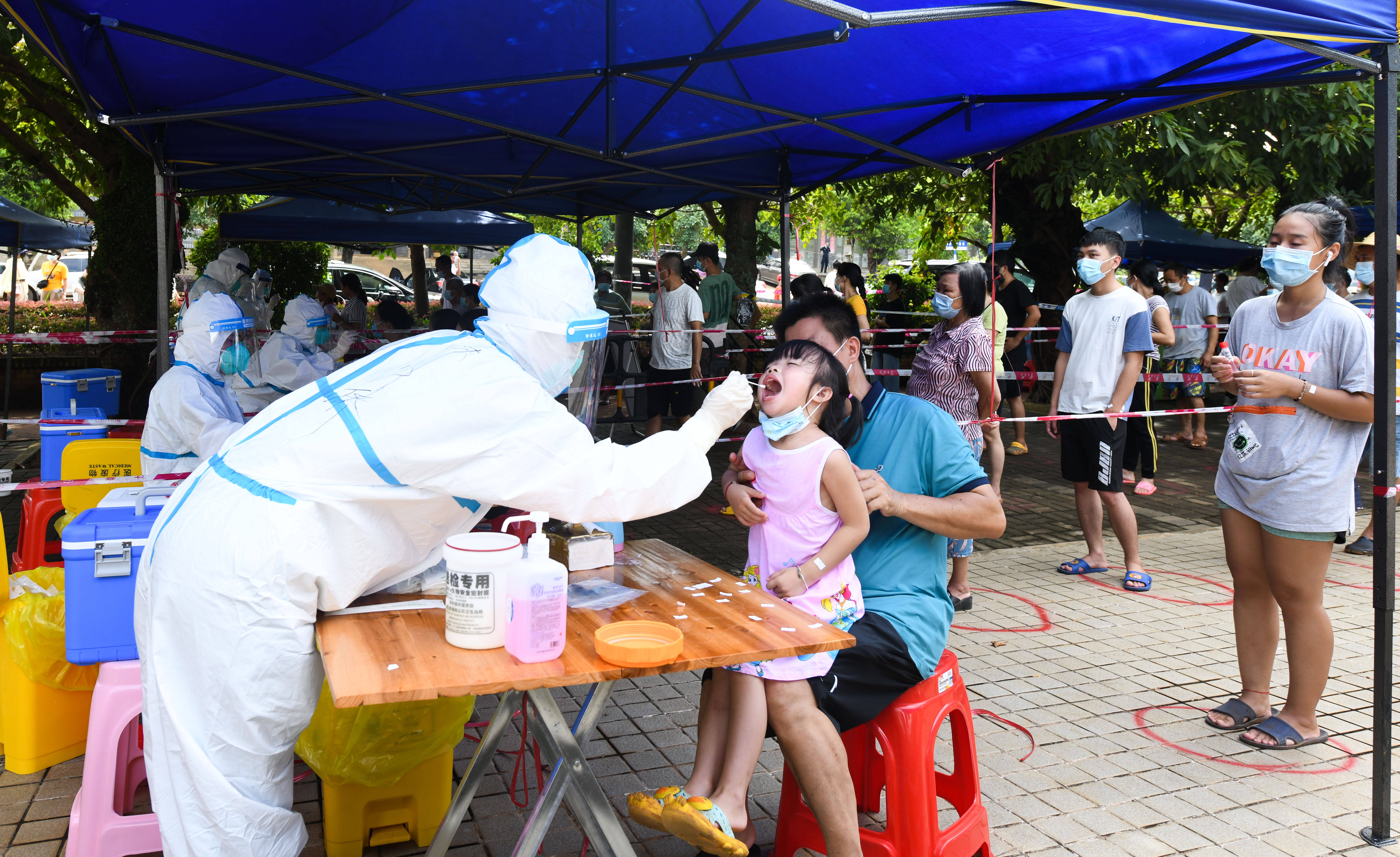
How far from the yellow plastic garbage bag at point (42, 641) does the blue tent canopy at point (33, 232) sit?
9366 millimetres

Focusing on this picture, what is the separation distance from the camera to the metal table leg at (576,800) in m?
2.16

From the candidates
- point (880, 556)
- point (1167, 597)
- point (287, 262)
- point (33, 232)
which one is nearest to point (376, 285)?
point (287, 262)

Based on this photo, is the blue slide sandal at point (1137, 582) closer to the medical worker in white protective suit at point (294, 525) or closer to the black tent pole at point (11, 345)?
the medical worker in white protective suit at point (294, 525)

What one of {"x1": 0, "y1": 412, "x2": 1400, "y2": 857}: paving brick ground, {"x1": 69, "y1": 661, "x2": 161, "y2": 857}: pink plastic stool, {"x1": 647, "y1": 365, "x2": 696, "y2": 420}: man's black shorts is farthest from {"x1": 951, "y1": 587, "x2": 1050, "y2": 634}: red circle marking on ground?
{"x1": 647, "y1": 365, "x2": 696, "y2": 420}: man's black shorts

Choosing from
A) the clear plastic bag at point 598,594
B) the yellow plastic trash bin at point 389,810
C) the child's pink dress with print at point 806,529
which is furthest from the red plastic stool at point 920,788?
the yellow plastic trash bin at point 389,810

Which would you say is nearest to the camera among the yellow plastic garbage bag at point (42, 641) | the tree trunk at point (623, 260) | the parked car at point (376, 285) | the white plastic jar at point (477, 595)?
the white plastic jar at point (477, 595)

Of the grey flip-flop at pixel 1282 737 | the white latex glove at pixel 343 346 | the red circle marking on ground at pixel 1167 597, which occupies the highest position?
the white latex glove at pixel 343 346

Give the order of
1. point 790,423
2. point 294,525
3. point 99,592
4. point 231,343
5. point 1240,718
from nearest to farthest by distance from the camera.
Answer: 1. point 294,525
2. point 790,423
3. point 99,592
4. point 1240,718
5. point 231,343

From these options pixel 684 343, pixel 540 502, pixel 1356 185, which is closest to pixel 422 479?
pixel 540 502

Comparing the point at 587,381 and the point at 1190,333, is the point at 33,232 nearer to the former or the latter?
the point at 587,381

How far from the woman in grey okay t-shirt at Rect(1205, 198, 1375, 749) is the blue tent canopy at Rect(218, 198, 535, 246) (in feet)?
28.5

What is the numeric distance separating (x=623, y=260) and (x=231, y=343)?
10153 mm

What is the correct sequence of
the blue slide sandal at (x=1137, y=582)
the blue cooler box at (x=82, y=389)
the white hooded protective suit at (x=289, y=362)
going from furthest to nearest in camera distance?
the white hooded protective suit at (x=289, y=362) < the blue cooler box at (x=82, y=389) < the blue slide sandal at (x=1137, y=582)

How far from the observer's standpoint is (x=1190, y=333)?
1112 cm
